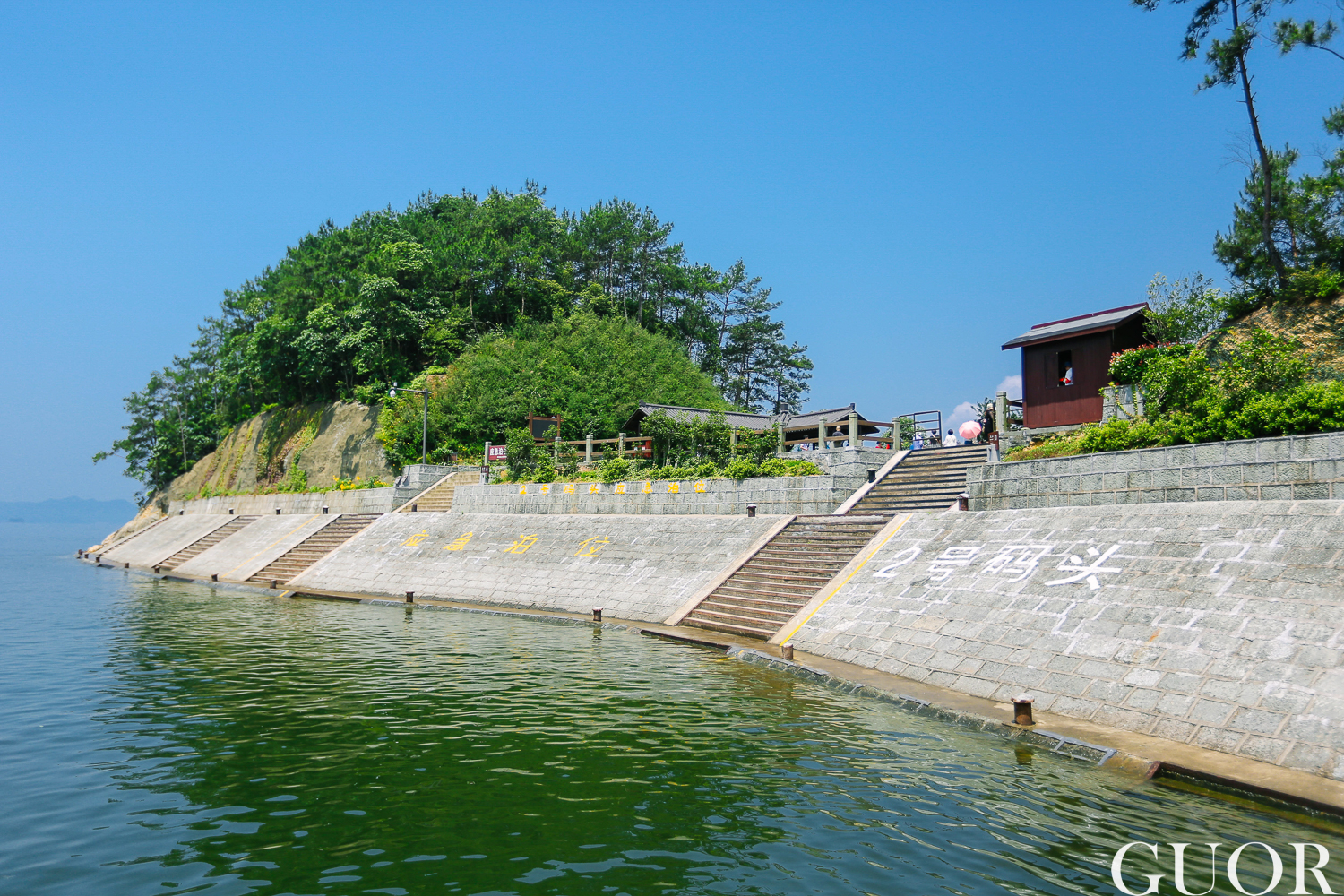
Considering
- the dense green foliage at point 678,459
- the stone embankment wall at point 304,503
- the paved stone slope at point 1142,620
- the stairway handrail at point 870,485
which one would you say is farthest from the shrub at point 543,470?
the paved stone slope at point 1142,620

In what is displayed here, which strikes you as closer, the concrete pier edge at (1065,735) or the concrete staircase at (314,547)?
the concrete pier edge at (1065,735)

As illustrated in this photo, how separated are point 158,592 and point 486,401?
23788 millimetres

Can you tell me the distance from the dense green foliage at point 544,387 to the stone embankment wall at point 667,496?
15.0m

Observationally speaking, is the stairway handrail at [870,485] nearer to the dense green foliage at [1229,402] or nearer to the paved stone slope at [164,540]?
the dense green foliage at [1229,402]

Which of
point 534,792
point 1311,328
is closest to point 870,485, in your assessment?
point 534,792

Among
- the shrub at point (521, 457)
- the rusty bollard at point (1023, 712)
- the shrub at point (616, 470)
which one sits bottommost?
the rusty bollard at point (1023, 712)

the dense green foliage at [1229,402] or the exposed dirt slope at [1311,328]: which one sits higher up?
the exposed dirt slope at [1311,328]

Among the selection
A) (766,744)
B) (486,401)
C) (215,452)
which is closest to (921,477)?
(766,744)

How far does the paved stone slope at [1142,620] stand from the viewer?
10.2 metres

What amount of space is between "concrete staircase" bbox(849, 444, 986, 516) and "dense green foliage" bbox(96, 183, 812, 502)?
103ft

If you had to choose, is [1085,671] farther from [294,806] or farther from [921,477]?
[921,477]

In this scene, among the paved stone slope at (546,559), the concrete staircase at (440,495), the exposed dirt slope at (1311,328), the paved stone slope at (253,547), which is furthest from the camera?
the concrete staircase at (440,495)

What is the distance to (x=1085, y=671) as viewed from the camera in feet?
40.1

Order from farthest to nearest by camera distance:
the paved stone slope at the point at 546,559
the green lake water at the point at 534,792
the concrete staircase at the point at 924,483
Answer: the paved stone slope at the point at 546,559 < the concrete staircase at the point at 924,483 < the green lake water at the point at 534,792
